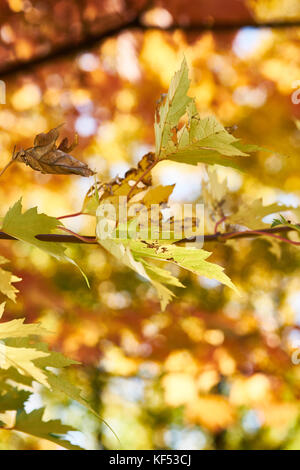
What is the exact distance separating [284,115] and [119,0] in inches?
59.3

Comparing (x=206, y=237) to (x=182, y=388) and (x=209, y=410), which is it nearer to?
(x=182, y=388)

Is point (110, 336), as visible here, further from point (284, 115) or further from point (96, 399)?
point (96, 399)

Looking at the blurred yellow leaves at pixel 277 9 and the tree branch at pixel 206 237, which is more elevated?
the blurred yellow leaves at pixel 277 9

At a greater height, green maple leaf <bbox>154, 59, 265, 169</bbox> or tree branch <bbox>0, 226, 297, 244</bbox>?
green maple leaf <bbox>154, 59, 265, 169</bbox>

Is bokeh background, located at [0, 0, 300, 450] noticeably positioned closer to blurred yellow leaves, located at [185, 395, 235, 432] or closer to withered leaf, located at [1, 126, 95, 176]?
blurred yellow leaves, located at [185, 395, 235, 432]

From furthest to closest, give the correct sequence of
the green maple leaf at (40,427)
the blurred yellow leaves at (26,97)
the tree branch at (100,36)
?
the blurred yellow leaves at (26,97) < the tree branch at (100,36) < the green maple leaf at (40,427)

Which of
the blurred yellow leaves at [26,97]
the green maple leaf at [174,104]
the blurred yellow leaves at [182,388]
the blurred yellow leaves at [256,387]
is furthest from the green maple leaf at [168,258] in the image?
the blurred yellow leaves at [256,387]

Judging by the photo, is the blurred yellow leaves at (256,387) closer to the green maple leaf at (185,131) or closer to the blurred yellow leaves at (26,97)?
the blurred yellow leaves at (26,97)

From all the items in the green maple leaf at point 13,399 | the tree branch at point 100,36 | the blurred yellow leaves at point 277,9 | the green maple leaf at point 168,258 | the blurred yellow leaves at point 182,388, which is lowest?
Result: the green maple leaf at point 13,399

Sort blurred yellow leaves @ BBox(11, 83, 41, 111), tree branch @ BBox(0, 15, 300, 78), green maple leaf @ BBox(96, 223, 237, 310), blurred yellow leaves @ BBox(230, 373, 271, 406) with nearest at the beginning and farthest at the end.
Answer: green maple leaf @ BBox(96, 223, 237, 310), tree branch @ BBox(0, 15, 300, 78), blurred yellow leaves @ BBox(11, 83, 41, 111), blurred yellow leaves @ BBox(230, 373, 271, 406)
